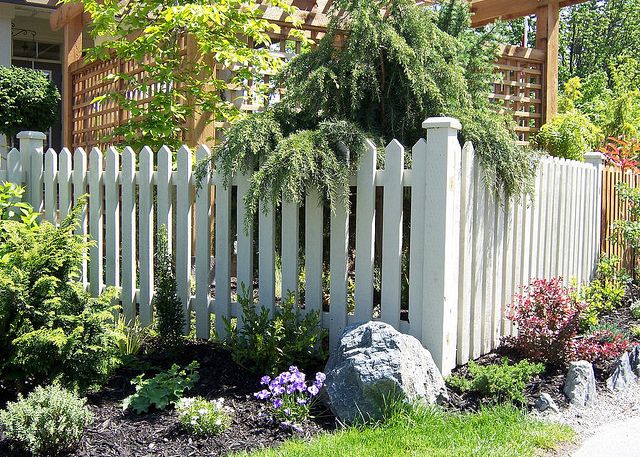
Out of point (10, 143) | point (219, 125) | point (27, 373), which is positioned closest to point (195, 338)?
point (27, 373)

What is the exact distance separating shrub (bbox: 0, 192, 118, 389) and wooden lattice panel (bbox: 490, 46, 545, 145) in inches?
255

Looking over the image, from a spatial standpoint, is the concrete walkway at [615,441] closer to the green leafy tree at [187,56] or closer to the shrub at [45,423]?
the shrub at [45,423]

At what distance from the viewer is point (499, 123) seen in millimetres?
4875

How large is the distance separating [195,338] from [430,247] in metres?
2.07

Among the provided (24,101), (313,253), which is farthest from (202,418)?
(24,101)

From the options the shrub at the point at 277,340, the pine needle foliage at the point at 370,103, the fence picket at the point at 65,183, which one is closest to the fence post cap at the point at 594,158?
the pine needle foliage at the point at 370,103

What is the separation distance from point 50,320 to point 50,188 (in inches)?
87.9

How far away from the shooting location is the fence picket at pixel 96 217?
5.57 meters

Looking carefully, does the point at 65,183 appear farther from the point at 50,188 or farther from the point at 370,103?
the point at 370,103

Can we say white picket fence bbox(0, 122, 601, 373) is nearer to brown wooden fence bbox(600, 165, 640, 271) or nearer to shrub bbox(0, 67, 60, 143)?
brown wooden fence bbox(600, 165, 640, 271)

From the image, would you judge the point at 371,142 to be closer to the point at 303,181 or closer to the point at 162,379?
the point at 303,181

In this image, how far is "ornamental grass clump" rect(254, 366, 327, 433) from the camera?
150 inches

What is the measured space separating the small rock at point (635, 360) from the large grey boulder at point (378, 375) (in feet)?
5.94

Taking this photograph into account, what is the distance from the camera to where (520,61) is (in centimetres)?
938
